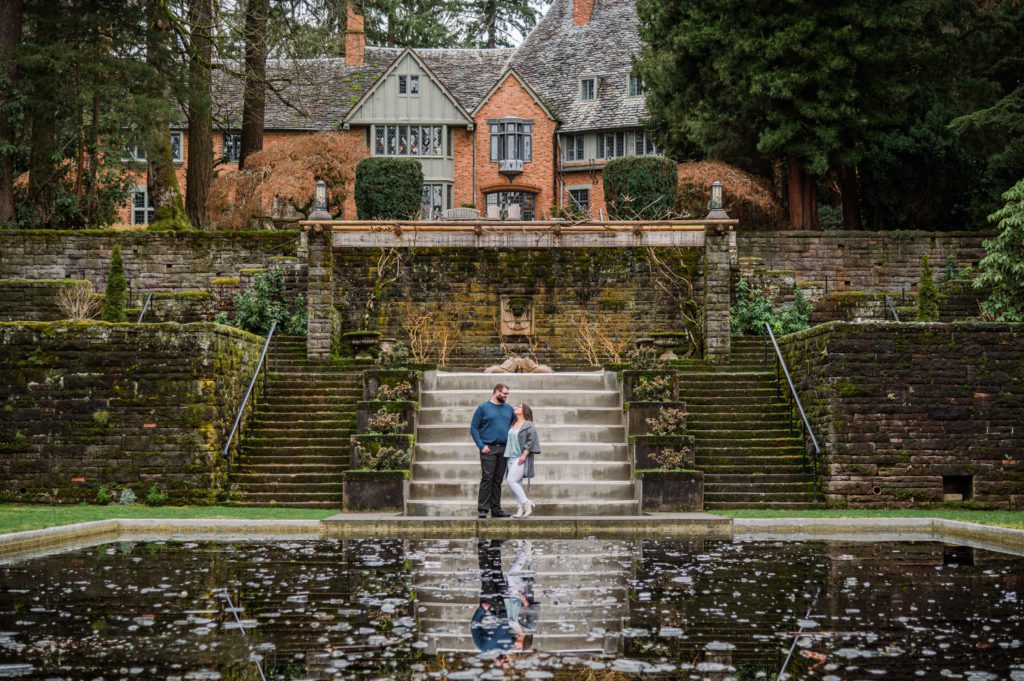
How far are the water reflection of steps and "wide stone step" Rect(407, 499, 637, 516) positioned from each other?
Answer: 241 cm

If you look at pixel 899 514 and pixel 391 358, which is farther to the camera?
pixel 391 358

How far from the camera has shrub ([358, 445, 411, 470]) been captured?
1655 centimetres

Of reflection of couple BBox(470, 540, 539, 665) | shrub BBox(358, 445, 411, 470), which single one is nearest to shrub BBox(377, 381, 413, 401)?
shrub BBox(358, 445, 411, 470)

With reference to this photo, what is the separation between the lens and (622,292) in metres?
26.6

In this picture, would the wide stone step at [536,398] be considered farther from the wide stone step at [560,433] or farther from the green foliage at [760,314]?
the green foliage at [760,314]

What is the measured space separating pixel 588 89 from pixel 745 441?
109 ft

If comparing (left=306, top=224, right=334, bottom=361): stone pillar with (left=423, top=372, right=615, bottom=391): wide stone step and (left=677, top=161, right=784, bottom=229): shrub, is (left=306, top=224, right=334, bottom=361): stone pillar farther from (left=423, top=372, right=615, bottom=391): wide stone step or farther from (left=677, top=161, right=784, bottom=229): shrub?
(left=677, top=161, right=784, bottom=229): shrub

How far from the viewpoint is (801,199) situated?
33781 mm

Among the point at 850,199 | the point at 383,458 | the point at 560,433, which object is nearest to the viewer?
the point at 383,458

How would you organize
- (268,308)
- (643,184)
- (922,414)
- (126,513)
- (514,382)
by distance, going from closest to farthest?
(126,513) → (922,414) → (514,382) → (268,308) → (643,184)

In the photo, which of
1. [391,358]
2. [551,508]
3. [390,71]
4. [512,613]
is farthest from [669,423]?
[390,71]

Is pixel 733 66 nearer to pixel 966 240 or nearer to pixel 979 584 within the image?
pixel 966 240

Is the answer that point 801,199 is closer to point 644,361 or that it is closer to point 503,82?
point 644,361

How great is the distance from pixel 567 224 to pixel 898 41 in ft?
37.9
